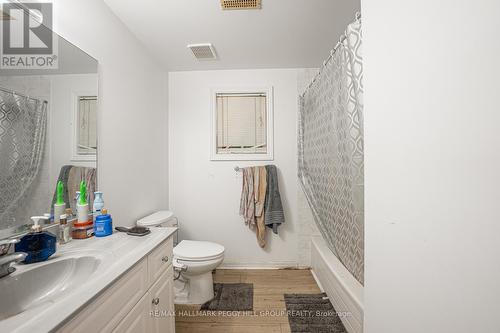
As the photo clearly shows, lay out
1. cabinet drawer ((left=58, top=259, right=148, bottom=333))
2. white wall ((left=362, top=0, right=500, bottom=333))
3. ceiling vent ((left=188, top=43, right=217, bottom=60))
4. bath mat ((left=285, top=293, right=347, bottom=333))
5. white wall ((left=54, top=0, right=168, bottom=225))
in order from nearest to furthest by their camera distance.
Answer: white wall ((left=362, top=0, right=500, bottom=333)), cabinet drawer ((left=58, top=259, right=148, bottom=333)), white wall ((left=54, top=0, right=168, bottom=225)), bath mat ((left=285, top=293, right=347, bottom=333)), ceiling vent ((left=188, top=43, right=217, bottom=60))

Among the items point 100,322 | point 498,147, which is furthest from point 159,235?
point 498,147

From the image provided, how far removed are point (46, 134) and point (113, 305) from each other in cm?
85

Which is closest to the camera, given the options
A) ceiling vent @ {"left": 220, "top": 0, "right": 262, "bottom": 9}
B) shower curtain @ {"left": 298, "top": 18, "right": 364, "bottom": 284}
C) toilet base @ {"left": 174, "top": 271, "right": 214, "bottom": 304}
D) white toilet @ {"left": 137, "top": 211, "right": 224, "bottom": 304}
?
shower curtain @ {"left": 298, "top": 18, "right": 364, "bottom": 284}

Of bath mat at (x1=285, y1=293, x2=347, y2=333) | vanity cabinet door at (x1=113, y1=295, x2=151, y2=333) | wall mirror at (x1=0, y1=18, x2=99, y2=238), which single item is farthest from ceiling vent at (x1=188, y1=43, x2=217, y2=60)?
bath mat at (x1=285, y1=293, x2=347, y2=333)

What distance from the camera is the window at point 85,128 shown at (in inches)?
45.7

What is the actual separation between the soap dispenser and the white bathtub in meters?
1.54

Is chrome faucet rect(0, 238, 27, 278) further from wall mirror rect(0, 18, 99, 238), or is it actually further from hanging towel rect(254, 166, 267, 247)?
hanging towel rect(254, 166, 267, 247)

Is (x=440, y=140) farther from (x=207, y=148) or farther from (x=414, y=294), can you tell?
(x=207, y=148)

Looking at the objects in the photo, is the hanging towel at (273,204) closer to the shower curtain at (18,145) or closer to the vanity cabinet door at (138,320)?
the vanity cabinet door at (138,320)

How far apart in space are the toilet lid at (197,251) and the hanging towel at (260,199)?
57 cm

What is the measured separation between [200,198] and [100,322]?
5.58 ft

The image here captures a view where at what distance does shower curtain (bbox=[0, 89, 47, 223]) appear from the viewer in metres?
0.83

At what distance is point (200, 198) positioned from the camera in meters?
2.36

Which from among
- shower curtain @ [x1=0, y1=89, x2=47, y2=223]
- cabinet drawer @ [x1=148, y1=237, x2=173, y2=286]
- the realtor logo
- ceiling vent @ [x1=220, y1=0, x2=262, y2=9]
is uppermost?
ceiling vent @ [x1=220, y1=0, x2=262, y2=9]
